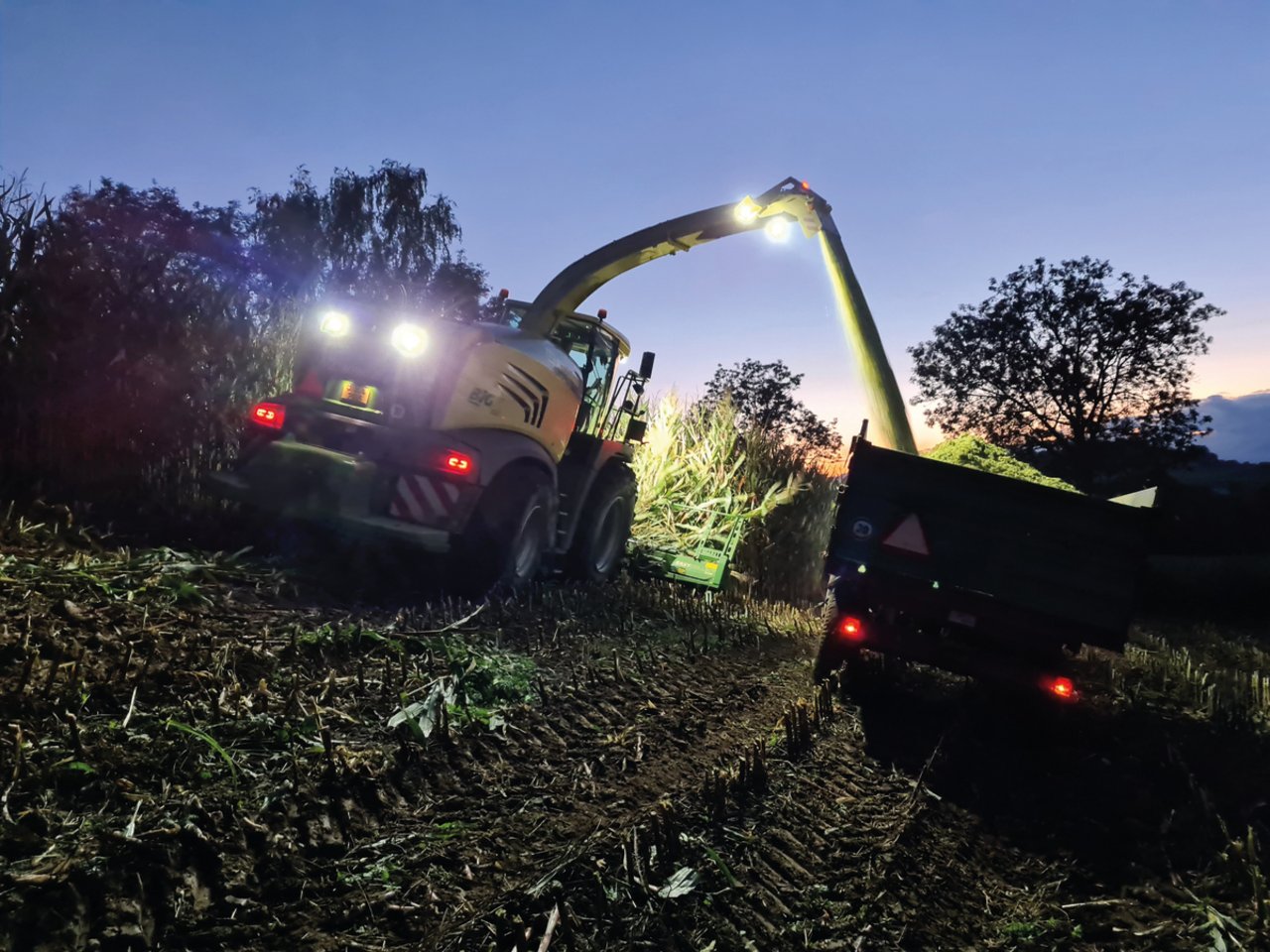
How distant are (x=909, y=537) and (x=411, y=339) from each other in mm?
3831

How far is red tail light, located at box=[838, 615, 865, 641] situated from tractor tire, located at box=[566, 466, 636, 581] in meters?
3.19

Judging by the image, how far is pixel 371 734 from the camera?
329cm

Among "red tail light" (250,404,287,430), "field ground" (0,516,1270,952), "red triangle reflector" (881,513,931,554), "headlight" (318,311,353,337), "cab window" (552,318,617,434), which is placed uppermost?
"cab window" (552,318,617,434)

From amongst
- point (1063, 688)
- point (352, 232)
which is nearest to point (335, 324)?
point (1063, 688)

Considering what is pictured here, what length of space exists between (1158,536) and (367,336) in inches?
221

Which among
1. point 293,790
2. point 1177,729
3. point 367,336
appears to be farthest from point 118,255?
point 1177,729

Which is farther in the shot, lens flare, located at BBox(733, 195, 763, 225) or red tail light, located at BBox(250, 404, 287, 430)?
lens flare, located at BBox(733, 195, 763, 225)

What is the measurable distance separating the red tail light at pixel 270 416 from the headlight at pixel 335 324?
700 millimetres

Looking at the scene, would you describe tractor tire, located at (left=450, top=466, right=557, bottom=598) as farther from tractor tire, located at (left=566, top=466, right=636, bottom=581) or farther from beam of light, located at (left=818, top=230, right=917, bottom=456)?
beam of light, located at (left=818, top=230, right=917, bottom=456)

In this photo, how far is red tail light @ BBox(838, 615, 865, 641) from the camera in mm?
5215

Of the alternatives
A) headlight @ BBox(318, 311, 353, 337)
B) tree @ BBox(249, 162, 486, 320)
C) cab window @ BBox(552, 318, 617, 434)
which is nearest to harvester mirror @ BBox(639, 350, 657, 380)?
cab window @ BBox(552, 318, 617, 434)

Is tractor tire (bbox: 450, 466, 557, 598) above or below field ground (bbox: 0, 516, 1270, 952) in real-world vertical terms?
above

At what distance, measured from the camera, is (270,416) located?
19.9 ft

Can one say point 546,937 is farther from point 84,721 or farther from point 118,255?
point 118,255
